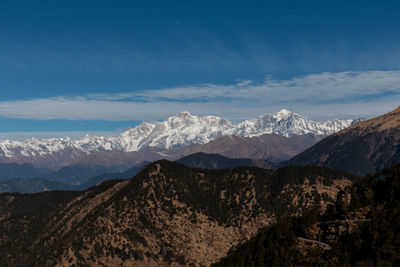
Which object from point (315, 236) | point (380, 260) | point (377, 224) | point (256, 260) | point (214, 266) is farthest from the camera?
point (214, 266)

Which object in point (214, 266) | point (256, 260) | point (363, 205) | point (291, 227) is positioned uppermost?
point (363, 205)

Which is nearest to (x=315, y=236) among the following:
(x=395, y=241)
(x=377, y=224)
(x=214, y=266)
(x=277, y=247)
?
(x=277, y=247)

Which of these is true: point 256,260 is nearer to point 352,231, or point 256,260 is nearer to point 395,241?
point 352,231

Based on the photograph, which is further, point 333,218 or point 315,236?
point 333,218

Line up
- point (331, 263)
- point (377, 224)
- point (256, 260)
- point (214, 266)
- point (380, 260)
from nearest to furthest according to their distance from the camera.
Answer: point (380, 260)
point (331, 263)
point (377, 224)
point (256, 260)
point (214, 266)

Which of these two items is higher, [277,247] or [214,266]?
[277,247]

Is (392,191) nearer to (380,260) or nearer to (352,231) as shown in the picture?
(352,231)
